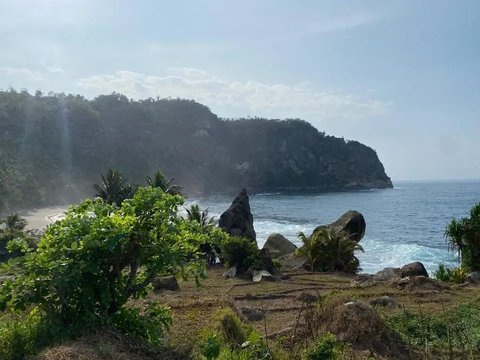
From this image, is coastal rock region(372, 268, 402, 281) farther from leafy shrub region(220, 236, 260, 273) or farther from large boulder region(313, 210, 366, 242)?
large boulder region(313, 210, 366, 242)

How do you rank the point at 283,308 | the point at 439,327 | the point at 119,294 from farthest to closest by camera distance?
the point at 283,308, the point at 439,327, the point at 119,294

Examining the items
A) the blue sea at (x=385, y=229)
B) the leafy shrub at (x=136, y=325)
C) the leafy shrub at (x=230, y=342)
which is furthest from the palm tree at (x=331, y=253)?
the leafy shrub at (x=136, y=325)

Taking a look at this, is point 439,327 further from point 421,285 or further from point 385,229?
point 385,229

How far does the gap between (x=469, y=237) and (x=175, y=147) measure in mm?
144766

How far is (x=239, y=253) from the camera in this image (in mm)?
23547

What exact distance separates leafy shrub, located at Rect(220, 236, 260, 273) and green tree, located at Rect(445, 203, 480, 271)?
29.5ft

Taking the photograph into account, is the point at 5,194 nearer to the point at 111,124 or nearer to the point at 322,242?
the point at 322,242

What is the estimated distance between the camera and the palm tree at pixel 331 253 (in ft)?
79.6

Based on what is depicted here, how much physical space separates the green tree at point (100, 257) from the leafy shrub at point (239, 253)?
16.9 metres

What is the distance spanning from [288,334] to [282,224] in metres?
59.5

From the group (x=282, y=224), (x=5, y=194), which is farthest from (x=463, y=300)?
(x=5, y=194)

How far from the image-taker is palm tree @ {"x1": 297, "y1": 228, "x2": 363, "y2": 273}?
24.3 metres

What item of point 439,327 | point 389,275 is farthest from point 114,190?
point 439,327

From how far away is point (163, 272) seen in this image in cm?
620
